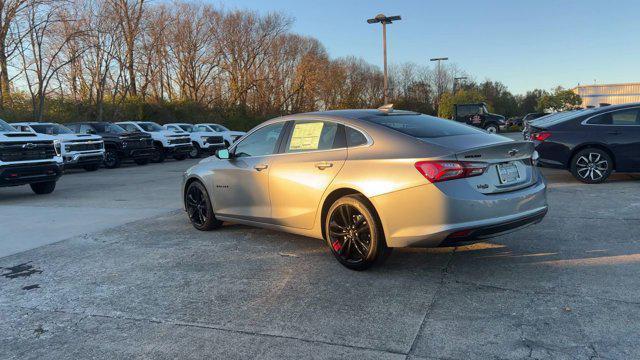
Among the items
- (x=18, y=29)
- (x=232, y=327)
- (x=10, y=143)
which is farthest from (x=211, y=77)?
(x=232, y=327)

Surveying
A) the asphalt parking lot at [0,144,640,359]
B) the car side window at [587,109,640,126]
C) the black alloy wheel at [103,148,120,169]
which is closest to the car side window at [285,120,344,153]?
the asphalt parking lot at [0,144,640,359]

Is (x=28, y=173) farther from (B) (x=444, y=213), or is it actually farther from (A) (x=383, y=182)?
(B) (x=444, y=213)

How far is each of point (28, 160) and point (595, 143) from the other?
1148 centimetres

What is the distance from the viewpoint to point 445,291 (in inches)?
162

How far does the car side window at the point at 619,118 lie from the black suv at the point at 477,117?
2547 centimetres

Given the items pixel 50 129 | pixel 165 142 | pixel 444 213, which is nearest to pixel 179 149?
pixel 165 142

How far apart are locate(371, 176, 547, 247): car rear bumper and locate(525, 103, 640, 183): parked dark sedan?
589cm

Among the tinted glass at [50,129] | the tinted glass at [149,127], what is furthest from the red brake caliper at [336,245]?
the tinted glass at [149,127]

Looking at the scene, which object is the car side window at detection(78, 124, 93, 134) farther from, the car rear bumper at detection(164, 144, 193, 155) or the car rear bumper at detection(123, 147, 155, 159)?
the car rear bumper at detection(164, 144, 193, 155)

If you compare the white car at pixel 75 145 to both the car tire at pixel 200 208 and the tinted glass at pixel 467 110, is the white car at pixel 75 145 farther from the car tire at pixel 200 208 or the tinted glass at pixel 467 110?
the tinted glass at pixel 467 110

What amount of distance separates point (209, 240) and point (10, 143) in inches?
264

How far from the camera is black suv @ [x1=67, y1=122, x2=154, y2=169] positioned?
63.2ft

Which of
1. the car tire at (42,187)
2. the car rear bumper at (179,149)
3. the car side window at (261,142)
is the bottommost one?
the car tire at (42,187)

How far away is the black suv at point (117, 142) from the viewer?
1927 cm
